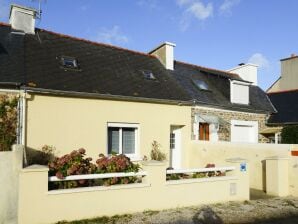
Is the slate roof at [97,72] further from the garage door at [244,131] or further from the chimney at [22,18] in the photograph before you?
the garage door at [244,131]

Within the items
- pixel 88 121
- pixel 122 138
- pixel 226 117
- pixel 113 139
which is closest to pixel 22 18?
pixel 88 121

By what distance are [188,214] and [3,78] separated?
26.5ft

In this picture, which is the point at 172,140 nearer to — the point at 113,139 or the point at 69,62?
the point at 113,139

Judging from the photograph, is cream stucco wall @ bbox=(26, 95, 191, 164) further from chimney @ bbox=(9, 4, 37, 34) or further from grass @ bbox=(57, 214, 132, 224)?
chimney @ bbox=(9, 4, 37, 34)

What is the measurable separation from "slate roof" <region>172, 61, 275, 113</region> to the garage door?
0.88 meters

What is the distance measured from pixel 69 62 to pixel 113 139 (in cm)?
421

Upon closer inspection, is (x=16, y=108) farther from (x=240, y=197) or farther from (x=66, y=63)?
(x=240, y=197)

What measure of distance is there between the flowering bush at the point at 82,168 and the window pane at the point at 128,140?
458 cm

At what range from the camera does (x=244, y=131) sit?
63.3 ft

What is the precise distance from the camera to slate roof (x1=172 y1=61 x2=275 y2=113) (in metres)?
17.8

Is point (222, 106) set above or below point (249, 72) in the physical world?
below

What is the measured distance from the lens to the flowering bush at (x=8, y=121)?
11.3m

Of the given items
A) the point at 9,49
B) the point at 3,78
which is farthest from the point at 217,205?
the point at 9,49

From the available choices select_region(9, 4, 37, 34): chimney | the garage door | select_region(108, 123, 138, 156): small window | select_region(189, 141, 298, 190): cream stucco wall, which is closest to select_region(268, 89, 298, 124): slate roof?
the garage door
